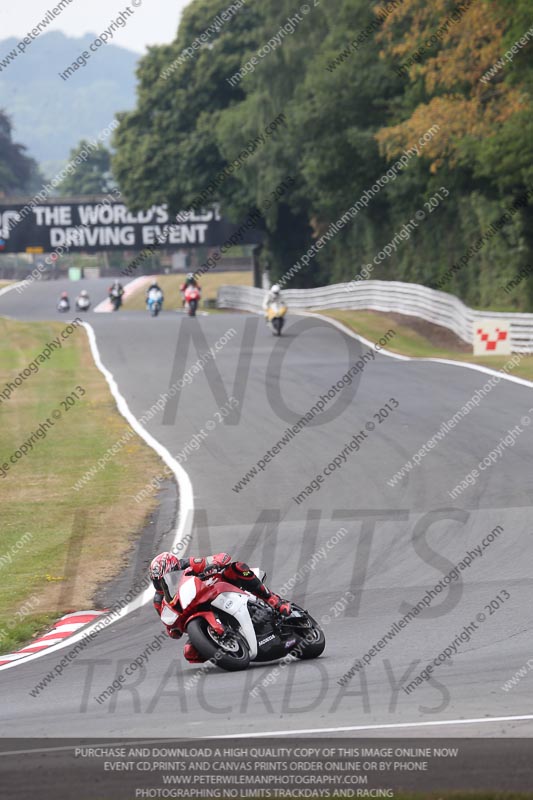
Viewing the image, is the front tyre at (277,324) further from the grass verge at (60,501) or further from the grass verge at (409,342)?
the grass verge at (60,501)

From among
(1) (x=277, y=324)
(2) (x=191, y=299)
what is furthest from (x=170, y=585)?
(2) (x=191, y=299)

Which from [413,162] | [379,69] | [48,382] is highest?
[379,69]

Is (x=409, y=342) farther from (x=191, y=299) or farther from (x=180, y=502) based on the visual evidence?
(x=180, y=502)

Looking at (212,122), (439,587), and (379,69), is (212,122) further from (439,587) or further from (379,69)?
(439,587)

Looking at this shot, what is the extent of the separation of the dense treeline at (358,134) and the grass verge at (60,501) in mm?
13598

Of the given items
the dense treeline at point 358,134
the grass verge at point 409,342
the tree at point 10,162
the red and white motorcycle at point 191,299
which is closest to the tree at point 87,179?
the tree at point 10,162

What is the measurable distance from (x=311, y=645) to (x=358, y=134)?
34.3 metres

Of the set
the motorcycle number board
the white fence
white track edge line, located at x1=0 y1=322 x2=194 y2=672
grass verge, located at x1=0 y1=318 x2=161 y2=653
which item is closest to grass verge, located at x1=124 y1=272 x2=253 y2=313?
the white fence

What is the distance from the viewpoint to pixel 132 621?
9891 mm

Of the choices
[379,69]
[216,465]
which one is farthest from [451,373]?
[379,69]

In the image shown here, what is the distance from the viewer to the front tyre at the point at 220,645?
7926 mm

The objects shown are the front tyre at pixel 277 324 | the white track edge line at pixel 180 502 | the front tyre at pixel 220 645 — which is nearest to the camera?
the front tyre at pixel 220 645

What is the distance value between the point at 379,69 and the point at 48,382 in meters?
19.7

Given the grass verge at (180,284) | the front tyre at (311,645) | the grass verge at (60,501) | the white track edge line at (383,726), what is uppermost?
the white track edge line at (383,726)
